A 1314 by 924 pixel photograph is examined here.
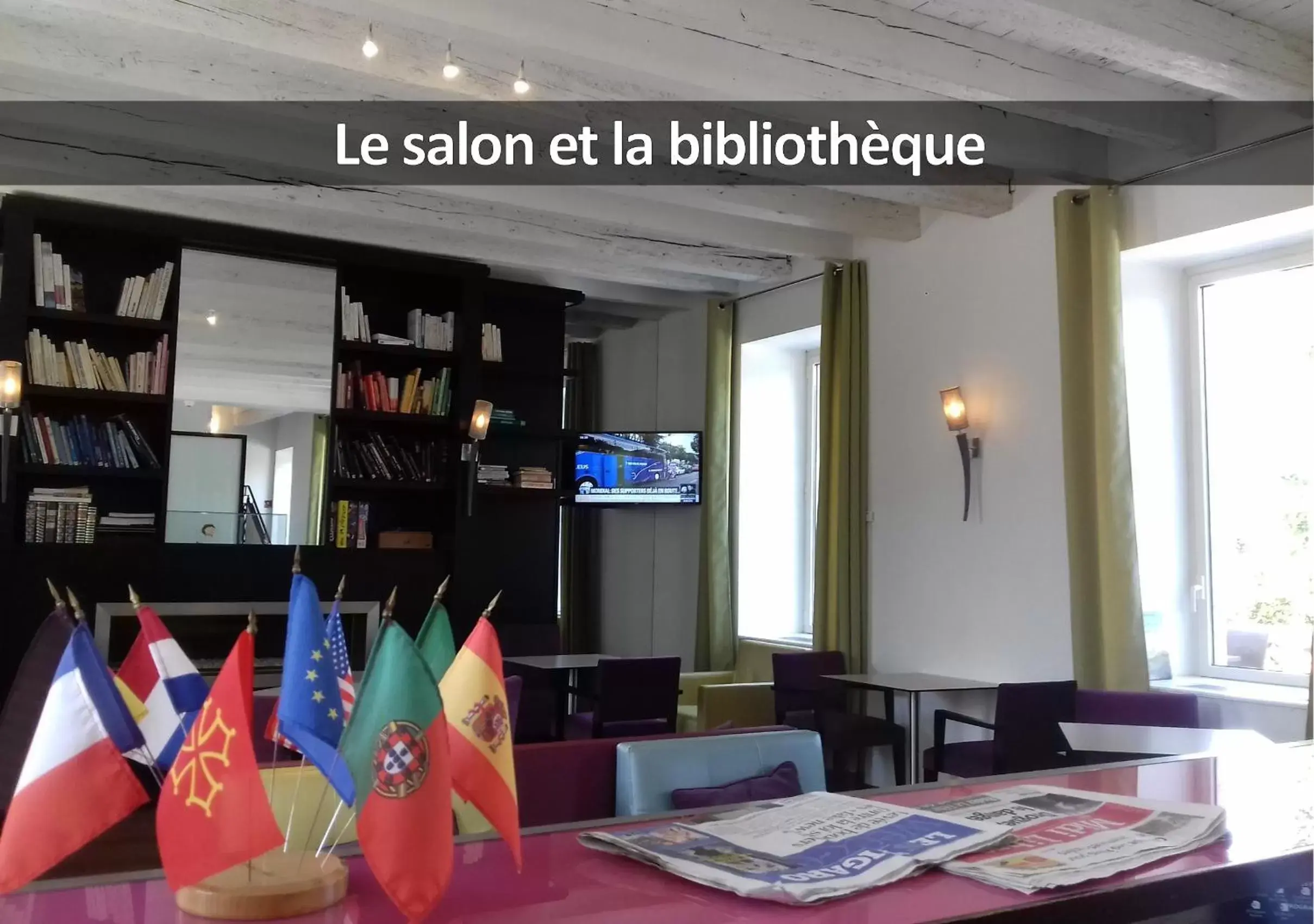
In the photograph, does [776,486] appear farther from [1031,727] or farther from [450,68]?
[450,68]

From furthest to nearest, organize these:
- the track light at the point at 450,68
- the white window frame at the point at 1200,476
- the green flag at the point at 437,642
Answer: the white window frame at the point at 1200,476 < the track light at the point at 450,68 < the green flag at the point at 437,642

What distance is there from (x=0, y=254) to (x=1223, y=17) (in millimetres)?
5739

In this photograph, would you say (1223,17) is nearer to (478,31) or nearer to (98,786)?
(478,31)

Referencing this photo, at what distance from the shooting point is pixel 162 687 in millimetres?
1187

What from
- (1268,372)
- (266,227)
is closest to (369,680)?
(1268,372)

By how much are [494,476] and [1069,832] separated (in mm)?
6269

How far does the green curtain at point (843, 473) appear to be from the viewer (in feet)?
20.9

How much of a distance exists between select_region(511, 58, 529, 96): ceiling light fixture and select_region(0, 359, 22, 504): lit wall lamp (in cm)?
305

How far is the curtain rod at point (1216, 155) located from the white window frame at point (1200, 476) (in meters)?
0.54

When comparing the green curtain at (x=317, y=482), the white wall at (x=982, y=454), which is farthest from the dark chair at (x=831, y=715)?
the green curtain at (x=317, y=482)

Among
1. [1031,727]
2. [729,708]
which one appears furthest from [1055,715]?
[729,708]

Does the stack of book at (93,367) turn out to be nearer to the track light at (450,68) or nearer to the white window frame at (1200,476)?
the track light at (450,68)

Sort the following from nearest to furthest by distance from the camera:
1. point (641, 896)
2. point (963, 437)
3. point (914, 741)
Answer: point (641, 896)
point (914, 741)
point (963, 437)

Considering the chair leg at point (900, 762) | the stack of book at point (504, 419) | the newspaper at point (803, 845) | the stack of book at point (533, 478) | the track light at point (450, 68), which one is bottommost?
the chair leg at point (900, 762)
